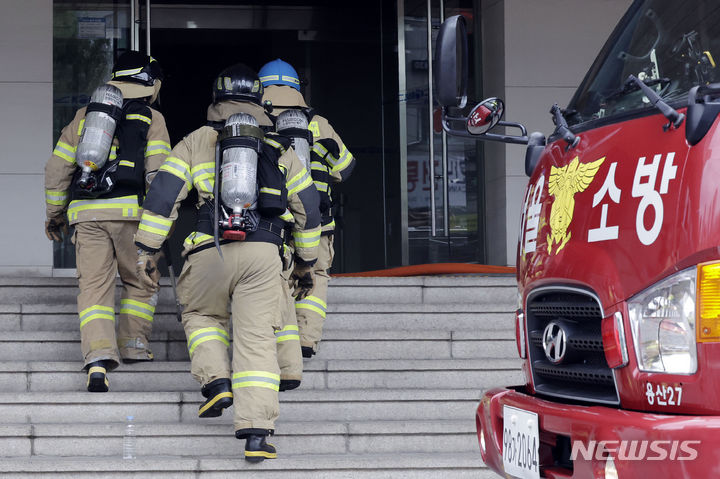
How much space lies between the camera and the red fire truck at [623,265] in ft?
8.48

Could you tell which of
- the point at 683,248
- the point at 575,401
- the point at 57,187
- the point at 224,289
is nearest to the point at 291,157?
the point at 224,289

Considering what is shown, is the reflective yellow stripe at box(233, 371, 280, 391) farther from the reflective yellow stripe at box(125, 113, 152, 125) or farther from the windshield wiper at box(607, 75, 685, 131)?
the windshield wiper at box(607, 75, 685, 131)

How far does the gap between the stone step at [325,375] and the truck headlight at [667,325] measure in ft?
11.4

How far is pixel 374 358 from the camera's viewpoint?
6.66 m

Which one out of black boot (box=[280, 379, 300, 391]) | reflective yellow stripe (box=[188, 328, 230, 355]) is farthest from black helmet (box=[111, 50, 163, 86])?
black boot (box=[280, 379, 300, 391])

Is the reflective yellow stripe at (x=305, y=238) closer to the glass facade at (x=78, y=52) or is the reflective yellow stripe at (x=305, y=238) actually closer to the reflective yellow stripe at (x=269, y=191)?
the reflective yellow stripe at (x=269, y=191)

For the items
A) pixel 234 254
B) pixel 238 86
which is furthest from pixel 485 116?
pixel 238 86

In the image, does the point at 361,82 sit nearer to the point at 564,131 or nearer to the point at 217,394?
the point at 217,394

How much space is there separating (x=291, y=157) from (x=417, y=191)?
5.68m

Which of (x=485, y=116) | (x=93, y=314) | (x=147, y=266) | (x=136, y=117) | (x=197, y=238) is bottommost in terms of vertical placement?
(x=93, y=314)

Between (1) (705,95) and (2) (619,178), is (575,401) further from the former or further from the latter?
(1) (705,95)

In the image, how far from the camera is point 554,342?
3.22 meters

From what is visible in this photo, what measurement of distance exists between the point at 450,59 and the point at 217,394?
2.31 m

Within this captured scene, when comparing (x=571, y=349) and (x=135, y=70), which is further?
(x=135, y=70)
